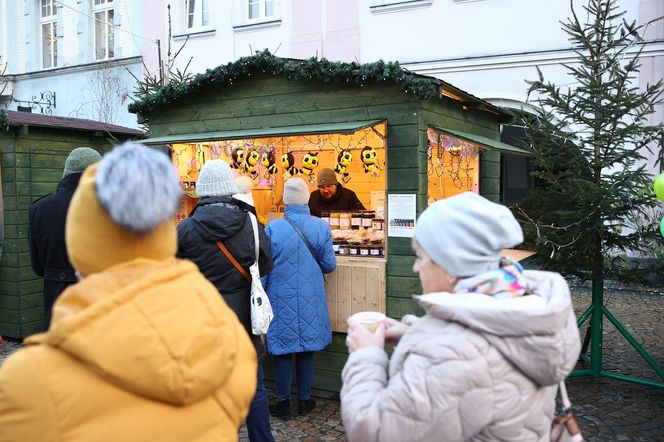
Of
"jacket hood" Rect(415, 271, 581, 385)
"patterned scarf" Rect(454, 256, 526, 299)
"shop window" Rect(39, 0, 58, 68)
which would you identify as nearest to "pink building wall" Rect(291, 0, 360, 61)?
"shop window" Rect(39, 0, 58, 68)

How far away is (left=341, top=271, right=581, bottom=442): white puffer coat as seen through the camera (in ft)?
4.99

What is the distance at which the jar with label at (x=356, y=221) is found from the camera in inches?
227

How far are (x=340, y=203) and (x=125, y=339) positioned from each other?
5462mm

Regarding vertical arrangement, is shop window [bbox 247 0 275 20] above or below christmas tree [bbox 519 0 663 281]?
above

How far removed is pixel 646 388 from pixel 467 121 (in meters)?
2.96

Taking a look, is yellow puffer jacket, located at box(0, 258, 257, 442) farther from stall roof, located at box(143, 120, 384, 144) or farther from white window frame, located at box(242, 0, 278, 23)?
white window frame, located at box(242, 0, 278, 23)

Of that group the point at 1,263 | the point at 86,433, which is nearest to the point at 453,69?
the point at 1,263

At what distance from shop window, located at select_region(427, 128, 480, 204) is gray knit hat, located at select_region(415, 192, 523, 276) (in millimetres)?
4110

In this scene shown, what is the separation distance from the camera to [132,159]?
1.32m

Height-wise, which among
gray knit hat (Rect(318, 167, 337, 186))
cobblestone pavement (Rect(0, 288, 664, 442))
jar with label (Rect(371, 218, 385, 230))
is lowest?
cobblestone pavement (Rect(0, 288, 664, 442))

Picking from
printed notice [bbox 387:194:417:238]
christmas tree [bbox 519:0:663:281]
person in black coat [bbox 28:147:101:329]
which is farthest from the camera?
christmas tree [bbox 519:0:663:281]

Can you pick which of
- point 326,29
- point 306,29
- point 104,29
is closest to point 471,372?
point 326,29

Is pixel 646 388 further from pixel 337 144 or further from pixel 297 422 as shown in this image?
pixel 337 144

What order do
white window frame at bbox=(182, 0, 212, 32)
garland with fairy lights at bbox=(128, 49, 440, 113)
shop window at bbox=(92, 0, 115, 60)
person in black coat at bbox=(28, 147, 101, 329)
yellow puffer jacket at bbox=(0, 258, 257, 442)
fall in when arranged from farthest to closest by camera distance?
shop window at bbox=(92, 0, 115, 60) < white window frame at bbox=(182, 0, 212, 32) < garland with fairy lights at bbox=(128, 49, 440, 113) < person in black coat at bbox=(28, 147, 101, 329) < yellow puffer jacket at bbox=(0, 258, 257, 442)
